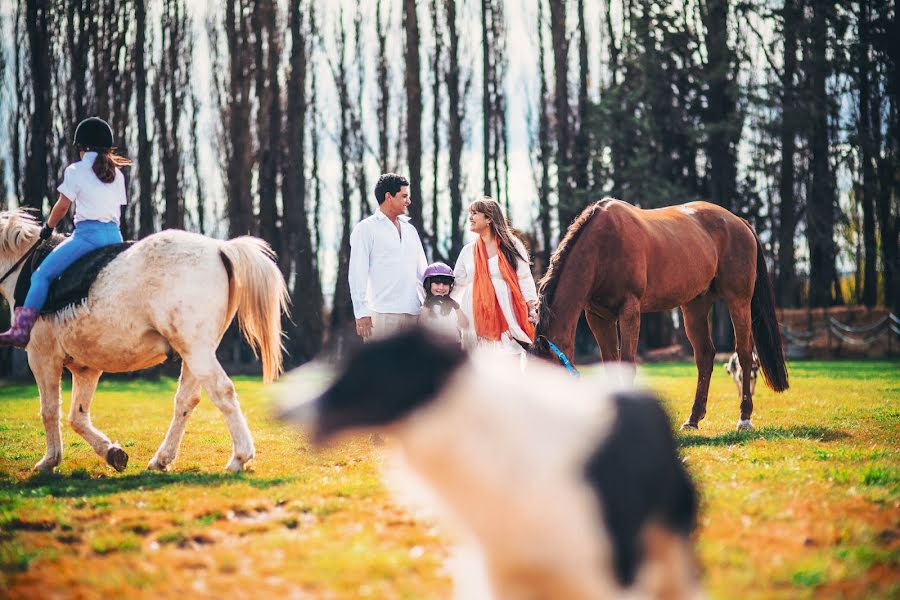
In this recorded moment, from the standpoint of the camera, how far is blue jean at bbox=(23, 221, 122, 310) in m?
5.64

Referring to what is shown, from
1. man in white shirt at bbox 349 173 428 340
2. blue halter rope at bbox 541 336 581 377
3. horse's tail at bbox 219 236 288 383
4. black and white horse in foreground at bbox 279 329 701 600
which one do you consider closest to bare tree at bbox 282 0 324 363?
man in white shirt at bbox 349 173 428 340

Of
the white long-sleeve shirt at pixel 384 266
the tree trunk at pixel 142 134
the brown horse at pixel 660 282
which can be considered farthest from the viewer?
the tree trunk at pixel 142 134

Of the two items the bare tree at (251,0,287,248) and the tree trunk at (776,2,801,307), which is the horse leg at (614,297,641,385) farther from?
the tree trunk at (776,2,801,307)

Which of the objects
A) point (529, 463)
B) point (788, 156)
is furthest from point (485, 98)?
point (529, 463)

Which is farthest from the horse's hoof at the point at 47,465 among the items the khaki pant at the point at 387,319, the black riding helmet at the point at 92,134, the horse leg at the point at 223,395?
the khaki pant at the point at 387,319

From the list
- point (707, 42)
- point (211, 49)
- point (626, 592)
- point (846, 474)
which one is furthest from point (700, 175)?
point (626, 592)

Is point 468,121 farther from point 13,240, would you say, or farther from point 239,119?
point 13,240

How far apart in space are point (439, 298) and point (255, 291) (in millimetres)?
1659

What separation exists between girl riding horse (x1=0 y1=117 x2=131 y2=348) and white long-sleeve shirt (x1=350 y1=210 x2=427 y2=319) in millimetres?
2043

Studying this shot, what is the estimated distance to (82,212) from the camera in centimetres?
578

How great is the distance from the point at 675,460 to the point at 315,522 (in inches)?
104

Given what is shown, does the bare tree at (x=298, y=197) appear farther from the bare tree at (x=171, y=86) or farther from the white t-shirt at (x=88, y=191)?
the white t-shirt at (x=88, y=191)

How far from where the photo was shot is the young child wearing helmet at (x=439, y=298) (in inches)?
254

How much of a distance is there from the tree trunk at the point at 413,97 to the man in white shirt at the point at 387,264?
17.7m
